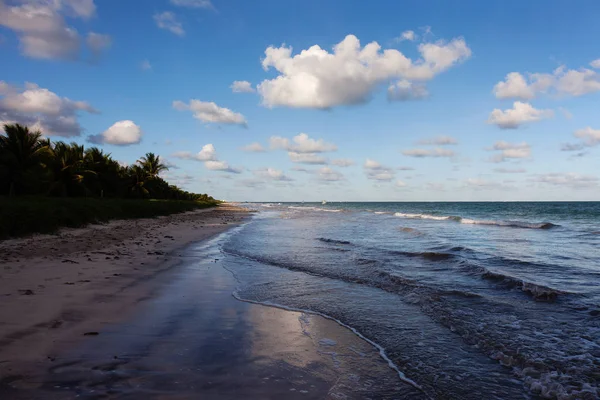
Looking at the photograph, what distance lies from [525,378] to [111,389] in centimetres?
501

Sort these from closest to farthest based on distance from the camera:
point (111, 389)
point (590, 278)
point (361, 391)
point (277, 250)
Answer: point (111, 389) → point (361, 391) → point (590, 278) → point (277, 250)

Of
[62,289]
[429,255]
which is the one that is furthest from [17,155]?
[429,255]

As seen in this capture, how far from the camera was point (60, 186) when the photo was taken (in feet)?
135

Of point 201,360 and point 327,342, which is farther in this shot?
point 327,342

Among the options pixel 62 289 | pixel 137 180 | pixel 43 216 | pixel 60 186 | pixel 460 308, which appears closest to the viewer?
pixel 62 289

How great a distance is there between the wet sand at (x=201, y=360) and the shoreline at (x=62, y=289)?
0.06 metres

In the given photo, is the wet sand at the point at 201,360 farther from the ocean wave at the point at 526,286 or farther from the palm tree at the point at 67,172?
the palm tree at the point at 67,172

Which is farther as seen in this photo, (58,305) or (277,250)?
(277,250)

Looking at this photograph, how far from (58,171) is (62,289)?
138ft

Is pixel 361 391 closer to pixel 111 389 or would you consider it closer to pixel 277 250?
pixel 111 389

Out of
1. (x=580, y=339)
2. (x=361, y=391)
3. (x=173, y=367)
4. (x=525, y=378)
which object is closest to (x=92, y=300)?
(x=173, y=367)

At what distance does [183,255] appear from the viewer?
14.4 meters

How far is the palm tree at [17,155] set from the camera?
35.2m

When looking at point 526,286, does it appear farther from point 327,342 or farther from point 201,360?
point 201,360
